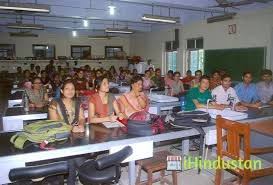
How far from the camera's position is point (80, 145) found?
2363mm

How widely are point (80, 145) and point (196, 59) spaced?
8809 millimetres

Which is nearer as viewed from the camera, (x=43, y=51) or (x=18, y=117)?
(x=18, y=117)

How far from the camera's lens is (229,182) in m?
3.25

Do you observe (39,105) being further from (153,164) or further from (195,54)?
(195,54)

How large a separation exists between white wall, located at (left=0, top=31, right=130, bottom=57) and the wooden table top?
41.3ft

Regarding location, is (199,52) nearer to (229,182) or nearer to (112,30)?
(112,30)

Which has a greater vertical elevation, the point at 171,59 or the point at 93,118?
the point at 171,59

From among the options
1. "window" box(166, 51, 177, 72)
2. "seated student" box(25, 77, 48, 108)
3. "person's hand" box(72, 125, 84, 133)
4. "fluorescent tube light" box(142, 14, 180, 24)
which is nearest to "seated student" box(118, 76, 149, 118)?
"person's hand" box(72, 125, 84, 133)

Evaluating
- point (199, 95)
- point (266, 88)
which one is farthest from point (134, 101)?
point (266, 88)

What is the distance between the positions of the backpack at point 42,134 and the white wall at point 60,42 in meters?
12.4

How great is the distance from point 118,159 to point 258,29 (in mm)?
6982

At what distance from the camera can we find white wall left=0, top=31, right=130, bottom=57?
535 inches

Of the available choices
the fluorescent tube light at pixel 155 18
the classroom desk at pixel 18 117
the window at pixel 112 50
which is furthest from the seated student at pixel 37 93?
the window at pixel 112 50

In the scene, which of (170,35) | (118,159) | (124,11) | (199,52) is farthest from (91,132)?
(170,35)
